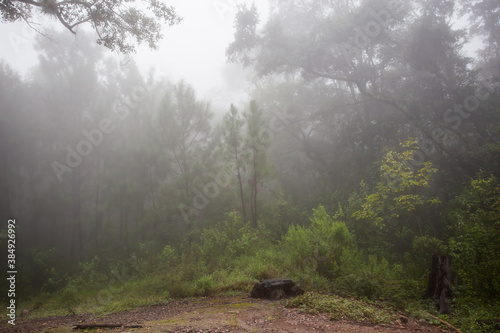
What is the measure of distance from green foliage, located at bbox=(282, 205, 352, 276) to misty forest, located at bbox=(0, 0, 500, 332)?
53 millimetres

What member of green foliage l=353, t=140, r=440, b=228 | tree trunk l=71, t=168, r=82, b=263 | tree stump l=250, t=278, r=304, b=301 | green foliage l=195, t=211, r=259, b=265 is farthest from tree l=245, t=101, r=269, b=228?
tree trunk l=71, t=168, r=82, b=263

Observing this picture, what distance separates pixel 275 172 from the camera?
44.3 ft

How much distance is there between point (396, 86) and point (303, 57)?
5.69 metres

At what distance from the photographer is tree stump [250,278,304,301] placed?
527 centimetres

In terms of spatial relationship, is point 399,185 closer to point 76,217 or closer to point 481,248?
point 481,248

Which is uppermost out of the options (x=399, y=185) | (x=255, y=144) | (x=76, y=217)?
(x=255, y=144)

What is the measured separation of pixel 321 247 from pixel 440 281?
248cm

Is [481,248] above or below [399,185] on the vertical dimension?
below

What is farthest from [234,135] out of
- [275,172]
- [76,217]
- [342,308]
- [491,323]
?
[76,217]

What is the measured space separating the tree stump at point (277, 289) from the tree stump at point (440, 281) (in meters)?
2.37

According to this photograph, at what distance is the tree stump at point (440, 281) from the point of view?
4.73 m

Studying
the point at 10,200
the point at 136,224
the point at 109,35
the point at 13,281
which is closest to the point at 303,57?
the point at 109,35

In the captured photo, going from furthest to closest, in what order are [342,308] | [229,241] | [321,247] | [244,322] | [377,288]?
[229,241]
[321,247]
[377,288]
[342,308]
[244,322]

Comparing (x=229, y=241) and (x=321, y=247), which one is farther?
(x=229, y=241)
